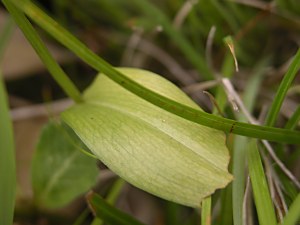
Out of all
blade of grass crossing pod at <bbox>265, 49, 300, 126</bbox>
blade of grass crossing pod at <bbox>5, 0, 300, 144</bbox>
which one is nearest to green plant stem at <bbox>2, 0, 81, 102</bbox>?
blade of grass crossing pod at <bbox>5, 0, 300, 144</bbox>

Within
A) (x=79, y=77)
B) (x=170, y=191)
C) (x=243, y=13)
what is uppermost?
(x=243, y=13)

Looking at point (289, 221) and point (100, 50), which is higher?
point (289, 221)

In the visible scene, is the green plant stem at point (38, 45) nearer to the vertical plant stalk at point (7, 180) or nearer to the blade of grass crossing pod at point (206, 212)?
the vertical plant stalk at point (7, 180)

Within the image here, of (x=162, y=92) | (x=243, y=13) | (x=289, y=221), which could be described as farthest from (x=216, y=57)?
(x=289, y=221)

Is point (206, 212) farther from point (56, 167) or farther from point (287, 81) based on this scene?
point (56, 167)

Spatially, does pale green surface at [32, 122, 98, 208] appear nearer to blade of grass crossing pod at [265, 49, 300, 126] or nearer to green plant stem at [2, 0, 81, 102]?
green plant stem at [2, 0, 81, 102]

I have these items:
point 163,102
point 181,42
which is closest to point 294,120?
point 163,102

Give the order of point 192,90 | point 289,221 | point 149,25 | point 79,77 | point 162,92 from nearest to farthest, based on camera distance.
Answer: point 289,221
point 162,92
point 192,90
point 149,25
point 79,77

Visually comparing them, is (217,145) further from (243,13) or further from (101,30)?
(101,30)
